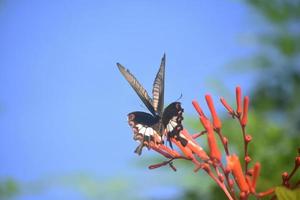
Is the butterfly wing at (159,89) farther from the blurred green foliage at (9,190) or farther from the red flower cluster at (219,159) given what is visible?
the blurred green foliage at (9,190)

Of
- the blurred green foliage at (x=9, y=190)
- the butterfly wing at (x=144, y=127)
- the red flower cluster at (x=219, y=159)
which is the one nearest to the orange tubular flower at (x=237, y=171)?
the red flower cluster at (x=219, y=159)

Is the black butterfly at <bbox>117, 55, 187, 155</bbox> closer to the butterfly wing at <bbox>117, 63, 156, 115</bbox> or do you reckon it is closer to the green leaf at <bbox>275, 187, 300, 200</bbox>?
the butterfly wing at <bbox>117, 63, 156, 115</bbox>

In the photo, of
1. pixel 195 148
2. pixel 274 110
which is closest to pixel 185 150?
pixel 195 148

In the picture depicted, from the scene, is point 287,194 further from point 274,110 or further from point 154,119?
point 274,110

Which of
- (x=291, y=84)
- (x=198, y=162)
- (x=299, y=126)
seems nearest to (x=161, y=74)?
(x=198, y=162)

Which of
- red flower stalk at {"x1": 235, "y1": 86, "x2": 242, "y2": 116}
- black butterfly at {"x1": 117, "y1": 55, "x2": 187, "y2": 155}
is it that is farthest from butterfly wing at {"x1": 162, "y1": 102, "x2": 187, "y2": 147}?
red flower stalk at {"x1": 235, "y1": 86, "x2": 242, "y2": 116}
